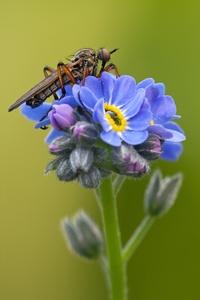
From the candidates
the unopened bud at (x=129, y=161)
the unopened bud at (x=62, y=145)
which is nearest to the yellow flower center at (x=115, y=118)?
the unopened bud at (x=129, y=161)

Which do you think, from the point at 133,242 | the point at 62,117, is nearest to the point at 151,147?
the point at 62,117

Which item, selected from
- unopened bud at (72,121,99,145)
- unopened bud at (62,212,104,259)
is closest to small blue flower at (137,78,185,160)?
unopened bud at (72,121,99,145)

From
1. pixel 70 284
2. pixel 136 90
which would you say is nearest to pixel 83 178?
pixel 136 90

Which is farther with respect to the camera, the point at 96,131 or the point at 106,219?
the point at 106,219

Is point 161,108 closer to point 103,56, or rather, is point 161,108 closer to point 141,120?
point 141,120

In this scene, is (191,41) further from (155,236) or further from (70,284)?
(70,284)

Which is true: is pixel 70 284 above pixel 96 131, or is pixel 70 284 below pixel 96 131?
below

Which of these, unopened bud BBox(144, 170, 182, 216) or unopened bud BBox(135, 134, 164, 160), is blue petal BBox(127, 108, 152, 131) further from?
unopened bud BBox(144, 170, 182, 216)
